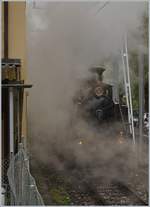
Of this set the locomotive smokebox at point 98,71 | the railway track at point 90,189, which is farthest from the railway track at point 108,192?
the locomotive smokebox at point 98,71

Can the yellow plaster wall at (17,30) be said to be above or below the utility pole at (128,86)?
above

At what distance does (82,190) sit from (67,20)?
154 centimetres

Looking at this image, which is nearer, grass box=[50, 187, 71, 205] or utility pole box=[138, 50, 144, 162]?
grass box=[50, 187, 71, 205]

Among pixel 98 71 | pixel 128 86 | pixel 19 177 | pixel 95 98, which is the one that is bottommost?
pixel 19 177

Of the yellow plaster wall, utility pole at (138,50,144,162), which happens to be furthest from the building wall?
utility pole at (138,50,144,162)

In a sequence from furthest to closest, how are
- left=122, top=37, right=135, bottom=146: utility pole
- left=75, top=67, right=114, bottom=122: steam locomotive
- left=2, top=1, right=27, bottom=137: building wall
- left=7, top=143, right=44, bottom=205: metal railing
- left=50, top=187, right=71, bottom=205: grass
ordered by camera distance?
1. left=75, top=67, right=114, bottom=122: steam locomotive
2. left=122, top=37, right=135, bottom=146: utility pole
3. left=50, top=187, right=71, bottom=205: grass
4. left=2, top=1, right=27, bottom=137: building wall
5. left=7, top=143, right=44, bottom=205: metal railing

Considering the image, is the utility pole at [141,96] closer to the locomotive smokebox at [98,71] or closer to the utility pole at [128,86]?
the utility pole at [128,86]

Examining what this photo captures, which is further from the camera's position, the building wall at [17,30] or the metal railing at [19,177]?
the building wall at [17,30]

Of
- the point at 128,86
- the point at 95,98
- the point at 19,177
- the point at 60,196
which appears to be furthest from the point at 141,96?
the point at 19,177

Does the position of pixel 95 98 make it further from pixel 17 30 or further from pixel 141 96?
pixel 17 30

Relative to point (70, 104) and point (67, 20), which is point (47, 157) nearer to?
point (70, 104)

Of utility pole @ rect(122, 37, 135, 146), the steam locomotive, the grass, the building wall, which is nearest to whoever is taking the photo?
the building wall

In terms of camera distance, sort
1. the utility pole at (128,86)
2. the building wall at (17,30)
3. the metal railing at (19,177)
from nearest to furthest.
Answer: the metal railing at (19,177), the building wall at (17,30), the utility pole at (128,86)

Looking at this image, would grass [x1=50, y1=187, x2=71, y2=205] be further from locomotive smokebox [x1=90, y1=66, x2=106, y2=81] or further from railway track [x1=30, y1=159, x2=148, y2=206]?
locomotive smokebox [x1=90, y1=66, x2=106, y2=81]
